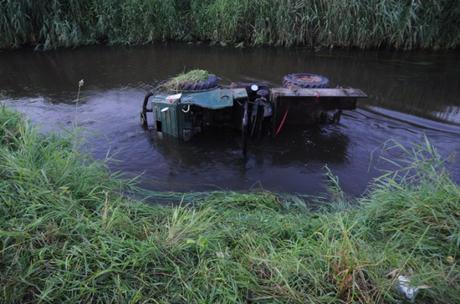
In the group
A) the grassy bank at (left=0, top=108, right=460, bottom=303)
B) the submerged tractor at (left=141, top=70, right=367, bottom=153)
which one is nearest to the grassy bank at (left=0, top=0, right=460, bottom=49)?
the submerged tractor at (left=141, top=70, right=367, bottom=153)

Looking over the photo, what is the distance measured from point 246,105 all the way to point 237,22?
743 centimetres

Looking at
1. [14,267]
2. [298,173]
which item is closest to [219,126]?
[298,173]

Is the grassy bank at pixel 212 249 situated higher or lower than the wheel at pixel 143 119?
higher

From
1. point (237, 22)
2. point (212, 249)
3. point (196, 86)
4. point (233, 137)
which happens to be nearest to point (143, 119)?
point (196, 86)

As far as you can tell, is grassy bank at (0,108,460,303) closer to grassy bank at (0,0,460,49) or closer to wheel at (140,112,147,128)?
wheel at (140,112,147,128)

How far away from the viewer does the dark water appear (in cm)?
657

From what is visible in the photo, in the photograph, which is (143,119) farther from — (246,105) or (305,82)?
(305,82)

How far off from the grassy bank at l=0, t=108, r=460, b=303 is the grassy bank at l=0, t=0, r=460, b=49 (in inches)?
372

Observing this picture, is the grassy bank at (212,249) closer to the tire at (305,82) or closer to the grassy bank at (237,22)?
the tire at (305,82)

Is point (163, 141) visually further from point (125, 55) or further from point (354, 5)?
point (354, 5)

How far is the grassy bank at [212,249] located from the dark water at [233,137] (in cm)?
225

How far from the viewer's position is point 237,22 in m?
13.2

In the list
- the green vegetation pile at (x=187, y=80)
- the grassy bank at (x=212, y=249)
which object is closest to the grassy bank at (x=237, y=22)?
the green vegetation pile at (x=187, y=80)

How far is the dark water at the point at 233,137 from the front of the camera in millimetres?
6570
